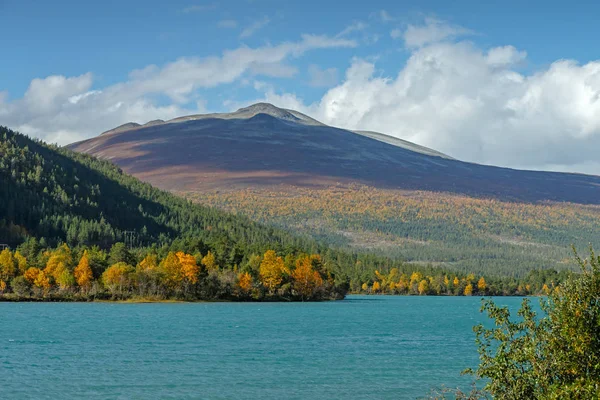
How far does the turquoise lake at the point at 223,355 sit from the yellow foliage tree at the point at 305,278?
149 feet

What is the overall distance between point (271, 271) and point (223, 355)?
93.8 metres

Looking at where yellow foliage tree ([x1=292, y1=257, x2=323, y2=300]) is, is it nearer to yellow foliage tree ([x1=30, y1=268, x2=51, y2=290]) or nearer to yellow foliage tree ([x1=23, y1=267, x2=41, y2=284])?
yellow foliage tree ([x1=30, y1=268, x2=51, y2=290])

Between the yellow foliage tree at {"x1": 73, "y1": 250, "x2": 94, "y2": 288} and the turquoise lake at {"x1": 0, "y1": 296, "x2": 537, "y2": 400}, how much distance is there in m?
27.6

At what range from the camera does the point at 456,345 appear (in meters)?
90.8

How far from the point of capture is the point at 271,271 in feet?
557

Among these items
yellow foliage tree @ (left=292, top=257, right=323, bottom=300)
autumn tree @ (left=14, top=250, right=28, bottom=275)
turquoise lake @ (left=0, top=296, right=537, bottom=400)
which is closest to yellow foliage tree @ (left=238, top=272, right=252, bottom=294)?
yellow foliage tree @ (left=292, top=257, right=323, bottom=300)

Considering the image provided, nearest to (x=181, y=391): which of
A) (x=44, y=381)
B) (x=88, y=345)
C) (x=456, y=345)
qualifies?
(x=44, y=381)

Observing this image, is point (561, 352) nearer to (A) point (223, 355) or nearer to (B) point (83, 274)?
(A) point (223, 355)

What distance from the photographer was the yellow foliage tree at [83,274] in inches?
6220

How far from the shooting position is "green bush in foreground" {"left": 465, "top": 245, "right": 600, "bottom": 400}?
90.3 ft

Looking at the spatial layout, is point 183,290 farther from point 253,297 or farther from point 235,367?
point 235,367

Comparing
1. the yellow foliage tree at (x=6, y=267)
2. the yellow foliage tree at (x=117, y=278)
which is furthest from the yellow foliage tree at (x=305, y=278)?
the yellow foliage tree at (x=6, y=267)

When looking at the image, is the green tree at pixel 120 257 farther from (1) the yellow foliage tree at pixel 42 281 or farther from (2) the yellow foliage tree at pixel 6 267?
(2) the yellow foliage tree at pixel 6 267

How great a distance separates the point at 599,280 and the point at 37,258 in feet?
535
